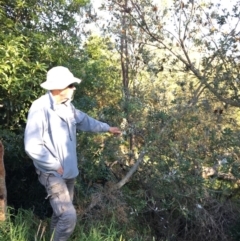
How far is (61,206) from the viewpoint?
4.62 metres

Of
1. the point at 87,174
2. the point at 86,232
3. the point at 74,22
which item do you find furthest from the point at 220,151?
the point at 74,22

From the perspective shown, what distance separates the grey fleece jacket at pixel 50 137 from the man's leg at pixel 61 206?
84 mm

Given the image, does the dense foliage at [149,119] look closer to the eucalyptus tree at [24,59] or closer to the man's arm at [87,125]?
the eucalyptus tree at [24,59]

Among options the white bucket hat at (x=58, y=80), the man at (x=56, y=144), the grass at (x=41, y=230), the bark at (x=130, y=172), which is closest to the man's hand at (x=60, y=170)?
the man at (x=56, y=144)

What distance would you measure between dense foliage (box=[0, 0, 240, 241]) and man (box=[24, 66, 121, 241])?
1361 millimetres

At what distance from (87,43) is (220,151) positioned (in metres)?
3.26

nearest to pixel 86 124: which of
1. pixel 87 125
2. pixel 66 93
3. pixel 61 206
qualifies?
pixel 87 125

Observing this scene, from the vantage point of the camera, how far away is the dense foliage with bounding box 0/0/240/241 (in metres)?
6.50

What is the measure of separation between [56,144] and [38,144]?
19 cm

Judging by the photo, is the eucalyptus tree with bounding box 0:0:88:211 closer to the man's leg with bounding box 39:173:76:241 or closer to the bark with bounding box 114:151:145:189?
the bark with bounding box 114:151:145:189

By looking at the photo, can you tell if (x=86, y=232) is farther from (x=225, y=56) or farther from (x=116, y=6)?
(x=116, y=6)

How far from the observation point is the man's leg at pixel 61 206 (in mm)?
4586

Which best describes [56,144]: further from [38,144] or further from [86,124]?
[86,124]

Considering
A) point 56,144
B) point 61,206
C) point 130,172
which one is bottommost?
point 130,172
